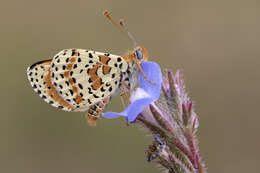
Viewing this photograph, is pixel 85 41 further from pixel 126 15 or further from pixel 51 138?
pixel 51 138

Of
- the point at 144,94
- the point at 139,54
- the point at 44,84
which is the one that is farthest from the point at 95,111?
the point at 144,94

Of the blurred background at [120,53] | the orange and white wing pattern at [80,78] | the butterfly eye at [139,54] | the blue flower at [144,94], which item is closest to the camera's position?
the blue flower at [144,94]

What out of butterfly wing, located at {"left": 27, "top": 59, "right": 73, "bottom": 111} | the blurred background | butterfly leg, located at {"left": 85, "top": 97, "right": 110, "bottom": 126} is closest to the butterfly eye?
butterfly leg, located at {"left": 85, "top": 97, "right": 110, "bottom": 126}

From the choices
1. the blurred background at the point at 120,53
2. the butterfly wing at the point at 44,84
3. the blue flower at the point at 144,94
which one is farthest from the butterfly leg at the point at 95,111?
the blurred background at the point at 120,53

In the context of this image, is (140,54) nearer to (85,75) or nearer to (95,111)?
(85,75)

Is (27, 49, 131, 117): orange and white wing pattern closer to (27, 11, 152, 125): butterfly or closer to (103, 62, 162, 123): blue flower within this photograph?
(27, 11, 152, 125): butterfly

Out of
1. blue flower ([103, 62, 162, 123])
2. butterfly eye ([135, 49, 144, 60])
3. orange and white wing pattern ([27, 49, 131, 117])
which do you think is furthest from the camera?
orange and white wing pattern ([27, 49, 131, 117])

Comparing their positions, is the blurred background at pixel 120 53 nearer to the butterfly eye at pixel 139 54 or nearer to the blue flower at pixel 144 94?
the butterfly eye at pixel 139 54
